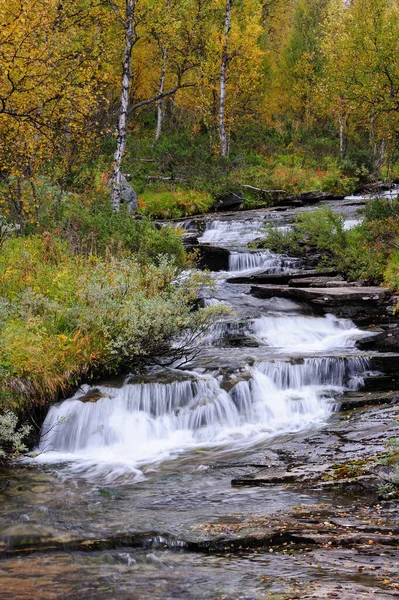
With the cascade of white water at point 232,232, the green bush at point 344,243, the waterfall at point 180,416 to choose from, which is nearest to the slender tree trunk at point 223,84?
the cascade of white water at point 232,232

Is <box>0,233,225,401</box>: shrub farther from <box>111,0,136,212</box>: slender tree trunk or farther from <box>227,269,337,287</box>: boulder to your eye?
<box>111,0,136,212</box>: slender tree trunk

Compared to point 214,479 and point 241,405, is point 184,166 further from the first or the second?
point 214,479

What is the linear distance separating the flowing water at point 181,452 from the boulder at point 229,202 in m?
12.8

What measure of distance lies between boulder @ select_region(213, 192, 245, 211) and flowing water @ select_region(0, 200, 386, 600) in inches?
503

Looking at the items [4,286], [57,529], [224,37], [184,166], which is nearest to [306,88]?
[224,37]

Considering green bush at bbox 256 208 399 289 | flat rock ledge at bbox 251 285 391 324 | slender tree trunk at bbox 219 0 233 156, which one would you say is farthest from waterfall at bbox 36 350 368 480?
slender tree trunk at bbox 219 0 233 156

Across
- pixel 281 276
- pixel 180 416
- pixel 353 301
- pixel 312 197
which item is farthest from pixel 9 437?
pixel 312 197

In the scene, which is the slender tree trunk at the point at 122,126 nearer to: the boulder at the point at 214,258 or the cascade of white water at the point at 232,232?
the boulder at the point at 214,258

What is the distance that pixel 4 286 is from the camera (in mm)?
11203

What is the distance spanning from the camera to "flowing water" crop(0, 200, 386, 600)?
4.66m

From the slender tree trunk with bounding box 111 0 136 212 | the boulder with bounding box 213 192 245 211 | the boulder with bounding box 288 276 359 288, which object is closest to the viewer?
the boulder with bounding box 288 276 359 288

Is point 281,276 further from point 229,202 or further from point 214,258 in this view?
point 229,202

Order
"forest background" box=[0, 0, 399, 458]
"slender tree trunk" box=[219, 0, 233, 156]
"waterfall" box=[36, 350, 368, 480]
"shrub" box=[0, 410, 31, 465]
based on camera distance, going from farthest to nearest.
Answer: "slender tree trunk" box=[219, 0, 233, 156], "forest background" box=[0, 0, 399, 458], "waterfall" box=[36, 350, 368, 480], "shrub" box=[0, 410, 31, 465]

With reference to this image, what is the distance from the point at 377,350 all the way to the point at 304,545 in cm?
769
